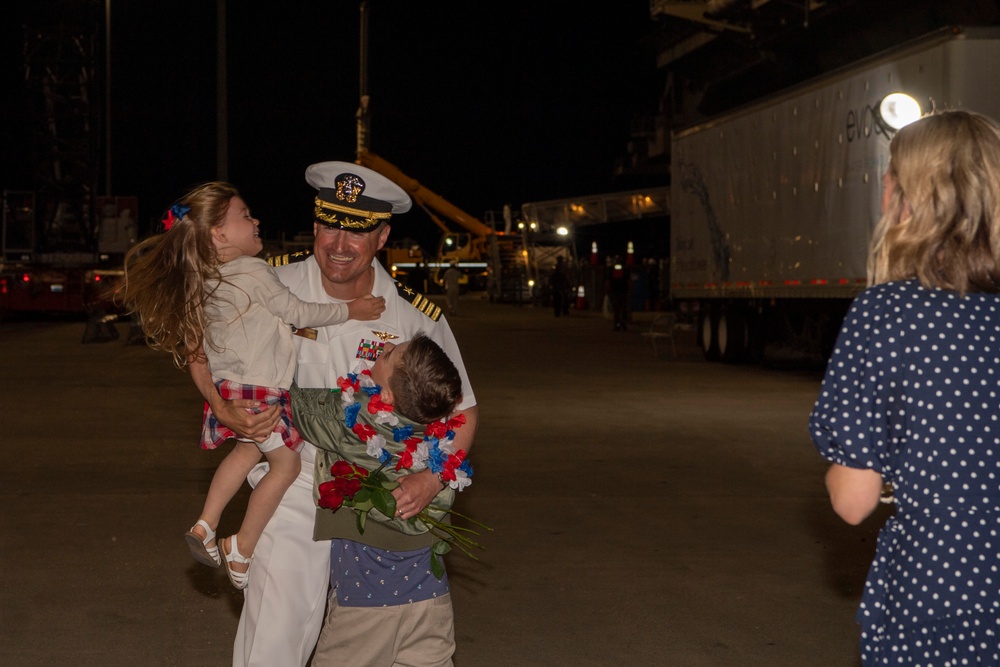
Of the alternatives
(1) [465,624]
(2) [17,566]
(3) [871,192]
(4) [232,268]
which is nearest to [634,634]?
(1) [465,624]

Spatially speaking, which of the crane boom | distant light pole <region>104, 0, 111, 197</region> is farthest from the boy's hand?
the crane boom

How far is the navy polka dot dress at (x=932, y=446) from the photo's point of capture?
2625mm

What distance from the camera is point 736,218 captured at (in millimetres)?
21484

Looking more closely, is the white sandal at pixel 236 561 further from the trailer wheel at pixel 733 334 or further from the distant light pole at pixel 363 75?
the distant light pole at pixel 363 75

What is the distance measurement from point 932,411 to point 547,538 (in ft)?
17.9

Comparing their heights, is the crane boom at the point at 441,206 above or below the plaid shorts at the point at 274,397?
above

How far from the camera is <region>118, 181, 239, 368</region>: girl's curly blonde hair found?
407 cm

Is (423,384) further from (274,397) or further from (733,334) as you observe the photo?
(733,334)

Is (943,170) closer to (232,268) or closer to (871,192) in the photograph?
(232,268)

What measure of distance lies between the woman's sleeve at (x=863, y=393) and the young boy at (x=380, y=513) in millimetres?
Result: 1300

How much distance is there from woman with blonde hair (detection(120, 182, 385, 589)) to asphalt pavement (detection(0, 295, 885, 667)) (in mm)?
1851

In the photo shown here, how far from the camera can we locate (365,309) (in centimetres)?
410

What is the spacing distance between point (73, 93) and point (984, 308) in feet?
149

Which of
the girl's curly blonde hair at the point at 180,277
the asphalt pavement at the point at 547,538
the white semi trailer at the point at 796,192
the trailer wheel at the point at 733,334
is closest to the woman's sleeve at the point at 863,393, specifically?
the girl's curly blonde hair at the point at 180,277
